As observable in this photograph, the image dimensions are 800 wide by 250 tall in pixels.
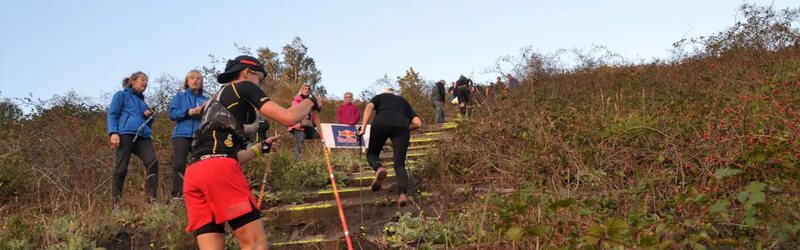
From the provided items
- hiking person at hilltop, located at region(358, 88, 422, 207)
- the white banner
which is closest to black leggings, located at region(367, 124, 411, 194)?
hiking person at hilltop, located at region(358, 88, 422, 207)

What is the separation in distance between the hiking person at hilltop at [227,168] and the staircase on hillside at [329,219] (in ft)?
6.44

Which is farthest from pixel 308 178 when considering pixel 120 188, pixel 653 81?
pixel 653 81

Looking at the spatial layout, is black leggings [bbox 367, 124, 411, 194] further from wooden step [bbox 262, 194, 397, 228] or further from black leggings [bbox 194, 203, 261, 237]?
black leggings [bbox 194, 203, 261, 237]

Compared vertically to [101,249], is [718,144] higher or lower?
higher

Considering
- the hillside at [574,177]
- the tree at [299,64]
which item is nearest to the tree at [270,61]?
the tree at [299,64]

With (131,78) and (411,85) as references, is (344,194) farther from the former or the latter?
(411,85)

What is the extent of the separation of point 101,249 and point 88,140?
370 inches

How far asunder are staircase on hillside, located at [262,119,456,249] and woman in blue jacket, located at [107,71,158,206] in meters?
1.38

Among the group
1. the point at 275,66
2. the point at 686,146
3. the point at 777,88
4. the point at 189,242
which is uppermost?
the point at 275,66

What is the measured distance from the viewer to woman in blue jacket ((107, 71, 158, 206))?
6.62m

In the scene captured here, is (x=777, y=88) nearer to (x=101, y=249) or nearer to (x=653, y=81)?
(x=653, y=81)

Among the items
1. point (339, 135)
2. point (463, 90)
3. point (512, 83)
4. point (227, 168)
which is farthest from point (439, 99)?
point (227, 168)

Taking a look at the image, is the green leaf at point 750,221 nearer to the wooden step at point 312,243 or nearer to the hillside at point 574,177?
the hillside at point 574,177

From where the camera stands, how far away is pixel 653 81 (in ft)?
36.4
